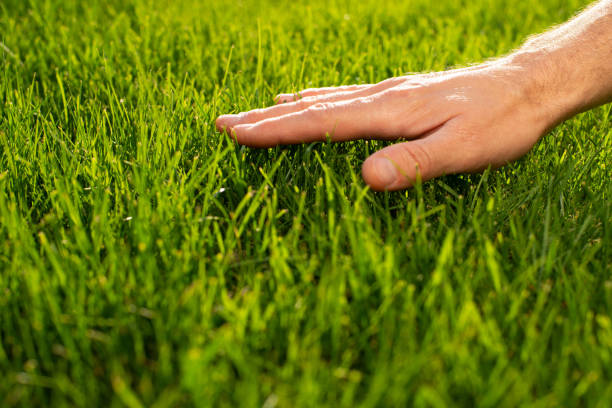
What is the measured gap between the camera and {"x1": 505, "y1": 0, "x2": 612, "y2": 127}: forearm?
179 centimetres

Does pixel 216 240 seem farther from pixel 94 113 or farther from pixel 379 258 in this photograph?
pixel 94 113

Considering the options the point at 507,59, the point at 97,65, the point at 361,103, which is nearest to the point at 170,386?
the point at 361,103

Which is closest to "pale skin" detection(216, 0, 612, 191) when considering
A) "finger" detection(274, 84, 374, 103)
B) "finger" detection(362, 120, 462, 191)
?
"finger" detection(362, 120, 462, 191)

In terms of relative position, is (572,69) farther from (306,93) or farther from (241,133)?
(241,133)

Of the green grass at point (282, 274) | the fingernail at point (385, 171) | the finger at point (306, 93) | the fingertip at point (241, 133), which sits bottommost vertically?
the green grass at point (282, 274)

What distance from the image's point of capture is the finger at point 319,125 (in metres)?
1.71

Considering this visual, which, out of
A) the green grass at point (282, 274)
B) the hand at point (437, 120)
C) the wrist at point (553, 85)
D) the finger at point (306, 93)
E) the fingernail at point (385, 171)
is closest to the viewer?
the green grass at point (282, 274)

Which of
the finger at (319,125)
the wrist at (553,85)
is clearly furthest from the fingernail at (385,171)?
the wrist at (553,85)

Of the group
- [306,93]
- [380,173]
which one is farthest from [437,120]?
[306,93]

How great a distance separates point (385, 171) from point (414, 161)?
0.11m

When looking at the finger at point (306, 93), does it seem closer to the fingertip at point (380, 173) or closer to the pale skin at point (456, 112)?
the pale skin at point (456, 112)

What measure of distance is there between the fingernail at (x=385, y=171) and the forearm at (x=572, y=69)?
57 cm

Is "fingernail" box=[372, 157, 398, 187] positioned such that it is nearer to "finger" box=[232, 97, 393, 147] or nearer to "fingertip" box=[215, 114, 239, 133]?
"finger" box=[232, 97, 393, 147]

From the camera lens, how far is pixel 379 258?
1.23 metres
